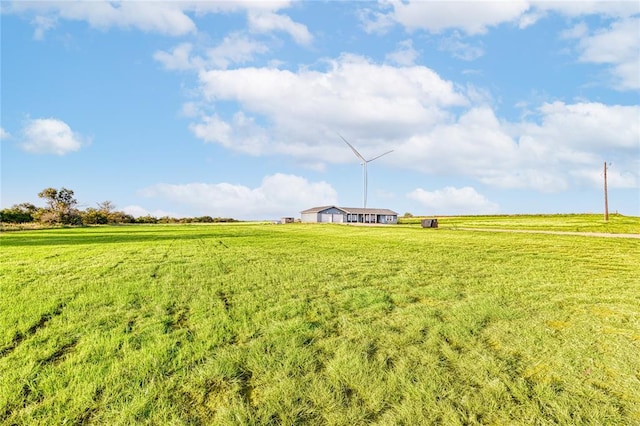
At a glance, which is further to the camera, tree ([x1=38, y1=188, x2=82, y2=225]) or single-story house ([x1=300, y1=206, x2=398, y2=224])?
single-story house ([x1=300, y1=206, x2=398, y2=224])

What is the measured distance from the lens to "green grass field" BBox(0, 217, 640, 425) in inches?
138

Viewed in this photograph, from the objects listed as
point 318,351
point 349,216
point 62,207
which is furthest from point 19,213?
point 318,351

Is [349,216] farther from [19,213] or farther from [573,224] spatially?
[19,213]

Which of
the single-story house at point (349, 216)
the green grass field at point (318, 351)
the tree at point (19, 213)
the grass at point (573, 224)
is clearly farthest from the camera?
the single-story house at point (349, 216)

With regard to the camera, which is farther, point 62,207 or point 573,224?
point 62,207

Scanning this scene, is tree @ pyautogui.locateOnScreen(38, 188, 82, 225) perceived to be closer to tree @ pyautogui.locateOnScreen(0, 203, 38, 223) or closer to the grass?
tree @ pyautogui.locateOnScreen(0, 203, 38, 223)

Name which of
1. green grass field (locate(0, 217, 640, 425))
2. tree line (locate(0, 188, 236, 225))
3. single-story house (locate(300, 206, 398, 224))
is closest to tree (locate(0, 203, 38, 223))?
tree line (locate(0, 188, 236, 225))

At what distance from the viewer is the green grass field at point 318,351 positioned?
3.51 m

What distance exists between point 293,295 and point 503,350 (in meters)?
4.06

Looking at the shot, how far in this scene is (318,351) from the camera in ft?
15.4

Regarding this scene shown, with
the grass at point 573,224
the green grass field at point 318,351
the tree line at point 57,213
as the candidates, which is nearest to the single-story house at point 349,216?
the grass at point 573,224

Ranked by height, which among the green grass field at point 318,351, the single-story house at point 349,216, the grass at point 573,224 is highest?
the single-story house at point 349,216

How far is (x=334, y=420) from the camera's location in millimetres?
3316

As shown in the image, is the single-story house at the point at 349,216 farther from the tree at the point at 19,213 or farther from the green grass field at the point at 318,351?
the green grass field at the point at 318,351
